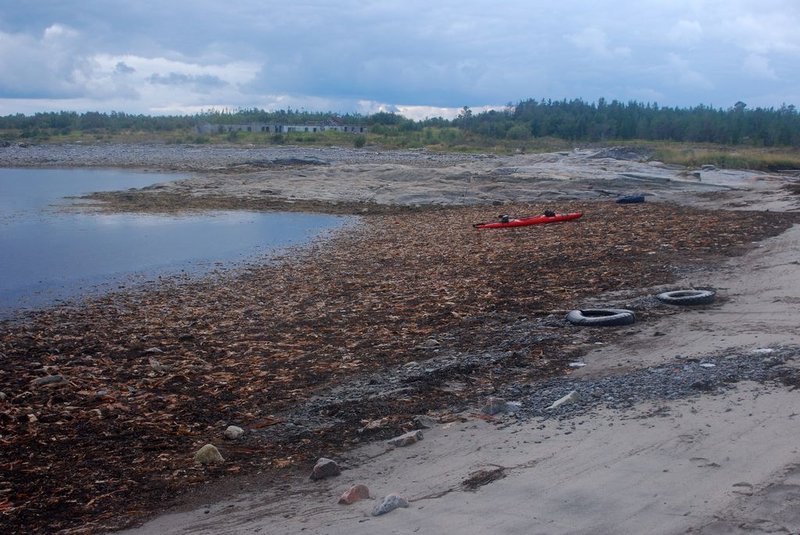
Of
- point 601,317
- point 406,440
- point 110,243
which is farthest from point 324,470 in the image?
point 110,243

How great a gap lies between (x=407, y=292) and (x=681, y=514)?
737 cm

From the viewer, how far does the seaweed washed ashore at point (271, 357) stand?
561 centimetres

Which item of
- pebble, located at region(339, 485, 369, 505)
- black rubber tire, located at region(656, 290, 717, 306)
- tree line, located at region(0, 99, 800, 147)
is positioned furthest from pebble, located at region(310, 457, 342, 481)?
tree line, located at region(0, 99, 800, 147)

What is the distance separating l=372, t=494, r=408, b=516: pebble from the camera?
4.64 m

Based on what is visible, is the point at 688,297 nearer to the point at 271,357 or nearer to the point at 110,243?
the point at 271,357

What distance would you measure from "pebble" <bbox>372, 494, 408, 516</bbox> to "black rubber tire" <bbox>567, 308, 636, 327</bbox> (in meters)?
4.48

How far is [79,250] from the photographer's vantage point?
17.6 meters

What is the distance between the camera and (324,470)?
534 centimetres

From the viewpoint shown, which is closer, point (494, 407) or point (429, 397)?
point (494, 407)

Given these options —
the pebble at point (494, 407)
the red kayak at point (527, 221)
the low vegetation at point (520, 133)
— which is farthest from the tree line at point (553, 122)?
the pebble at point (494, 407)

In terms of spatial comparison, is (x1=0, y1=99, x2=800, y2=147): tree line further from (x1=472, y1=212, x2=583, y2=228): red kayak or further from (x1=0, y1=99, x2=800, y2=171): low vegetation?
(x1=472, y1=212, x2=583, y2=228): red kayak

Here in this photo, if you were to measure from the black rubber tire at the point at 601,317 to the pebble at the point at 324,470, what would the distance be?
415 centimetres

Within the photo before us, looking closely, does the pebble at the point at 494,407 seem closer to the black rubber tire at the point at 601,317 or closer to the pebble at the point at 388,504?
the pebble at the point at 388,504

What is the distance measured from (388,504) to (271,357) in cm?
392
